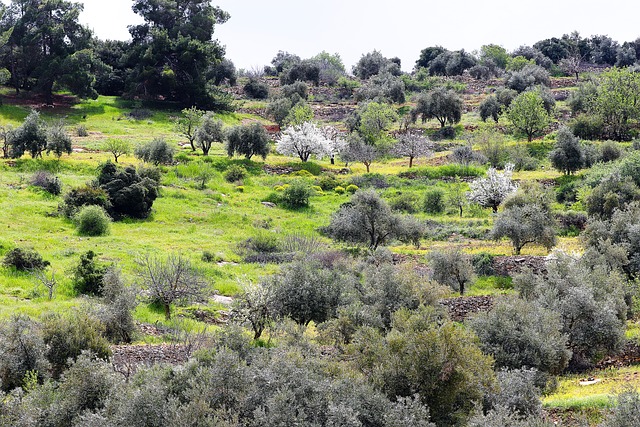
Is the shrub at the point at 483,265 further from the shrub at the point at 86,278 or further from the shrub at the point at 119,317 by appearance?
the shrub at the point at 86,278

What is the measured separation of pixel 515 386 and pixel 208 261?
21.7 metres

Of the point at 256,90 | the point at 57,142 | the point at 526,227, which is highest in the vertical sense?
the point at 256,90

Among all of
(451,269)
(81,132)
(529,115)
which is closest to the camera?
(451,269)

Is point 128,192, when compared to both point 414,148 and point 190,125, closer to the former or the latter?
point 190,125

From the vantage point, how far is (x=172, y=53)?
8194cm

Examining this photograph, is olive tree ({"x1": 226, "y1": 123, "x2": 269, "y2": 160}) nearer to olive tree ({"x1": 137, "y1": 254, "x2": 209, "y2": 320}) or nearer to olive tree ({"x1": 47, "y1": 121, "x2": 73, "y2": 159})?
olive tree ({"x1": 47, "y1": 121, "x2": 73, "y2": 159})

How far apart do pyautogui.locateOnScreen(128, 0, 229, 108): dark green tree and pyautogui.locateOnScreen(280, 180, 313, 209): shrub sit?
38.5 meters

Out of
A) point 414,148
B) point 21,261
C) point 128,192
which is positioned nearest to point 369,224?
point 128,192

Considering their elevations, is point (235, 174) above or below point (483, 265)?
above

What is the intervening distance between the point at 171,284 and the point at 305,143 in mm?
38749

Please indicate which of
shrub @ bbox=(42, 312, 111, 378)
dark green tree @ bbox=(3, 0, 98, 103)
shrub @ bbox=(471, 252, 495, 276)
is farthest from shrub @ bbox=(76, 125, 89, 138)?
shrub @ bbox=(42, 312, 111, 378)

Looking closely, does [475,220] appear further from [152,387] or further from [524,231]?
[152,387]

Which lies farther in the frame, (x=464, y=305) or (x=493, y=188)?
(x=493, y=188)

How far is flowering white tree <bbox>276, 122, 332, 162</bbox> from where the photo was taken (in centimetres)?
6156
